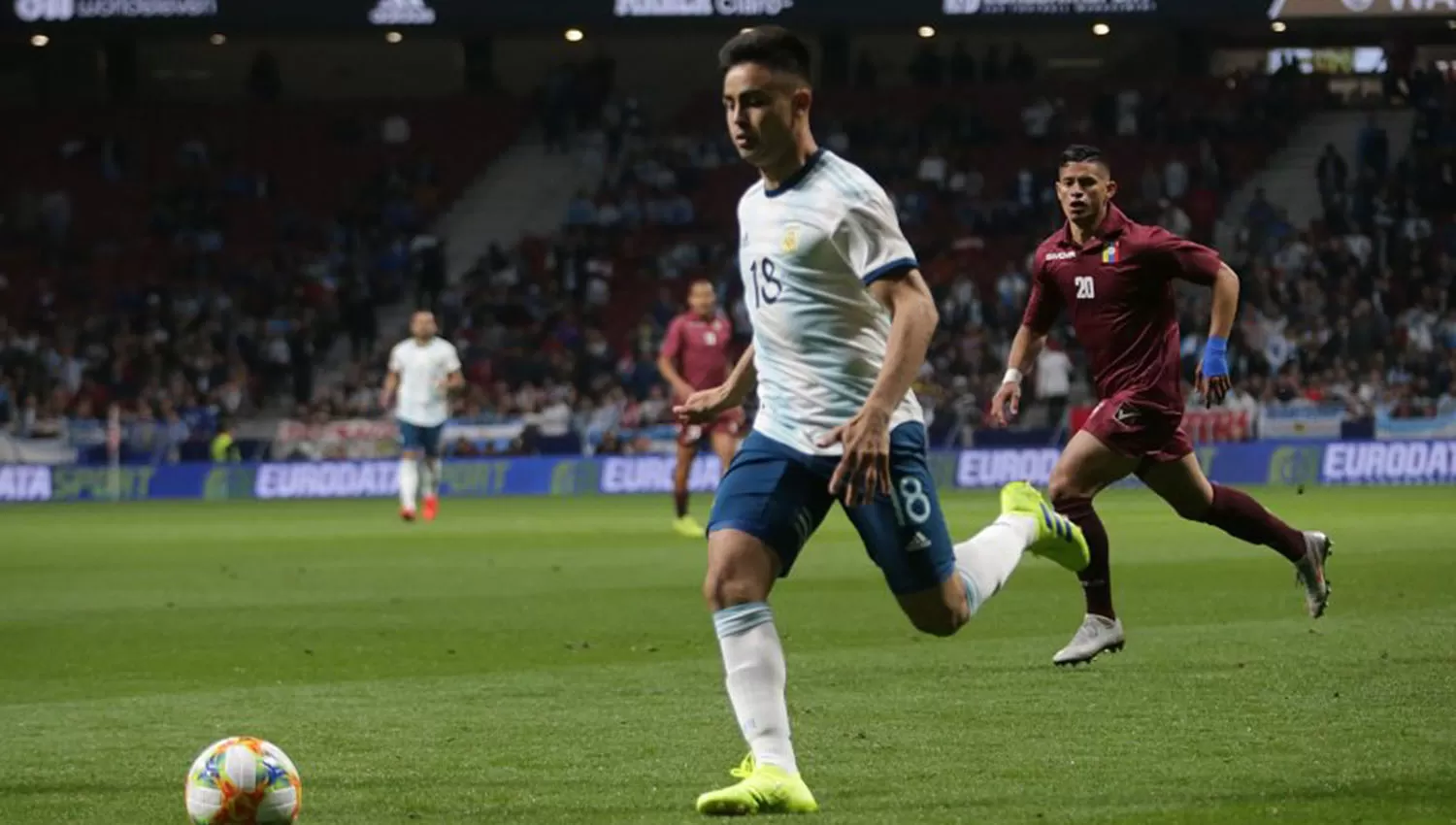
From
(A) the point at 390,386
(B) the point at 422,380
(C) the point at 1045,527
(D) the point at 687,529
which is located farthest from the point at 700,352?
(C) the point at 1045,527

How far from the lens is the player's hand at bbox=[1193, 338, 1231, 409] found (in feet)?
35.1

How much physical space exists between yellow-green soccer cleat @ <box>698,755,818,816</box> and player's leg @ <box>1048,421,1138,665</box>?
4.21 m

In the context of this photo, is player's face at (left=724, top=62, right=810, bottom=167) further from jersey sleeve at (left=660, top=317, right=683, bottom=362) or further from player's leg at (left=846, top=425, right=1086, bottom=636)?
jersey sleeve at (left=660, top=317, right=683, bottom=362)

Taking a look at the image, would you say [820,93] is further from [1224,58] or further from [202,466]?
[202,466]

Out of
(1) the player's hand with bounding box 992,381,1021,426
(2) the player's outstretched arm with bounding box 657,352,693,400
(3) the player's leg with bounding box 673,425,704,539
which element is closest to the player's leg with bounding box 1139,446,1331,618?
(1) the player's hand with bounding box 992,381,1021,426

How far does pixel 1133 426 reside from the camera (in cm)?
1091

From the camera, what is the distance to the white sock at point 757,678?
6.74 meters

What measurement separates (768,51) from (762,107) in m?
0.16

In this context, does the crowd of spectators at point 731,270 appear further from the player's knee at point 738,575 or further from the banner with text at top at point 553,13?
the player's knee at point 738,575

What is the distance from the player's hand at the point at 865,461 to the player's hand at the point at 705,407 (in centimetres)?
117

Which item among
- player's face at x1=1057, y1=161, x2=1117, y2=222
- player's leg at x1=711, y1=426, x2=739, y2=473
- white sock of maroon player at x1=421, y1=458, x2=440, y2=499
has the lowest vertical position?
white sock of maroon player at x1=421, y1=458, x2=440, y2=499

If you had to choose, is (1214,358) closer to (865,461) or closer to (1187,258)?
(1187,258)

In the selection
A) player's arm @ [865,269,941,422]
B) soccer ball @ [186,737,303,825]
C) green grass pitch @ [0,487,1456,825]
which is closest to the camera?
soccer ball @ [186,737,303,825]

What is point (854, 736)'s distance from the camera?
842 centimetres
